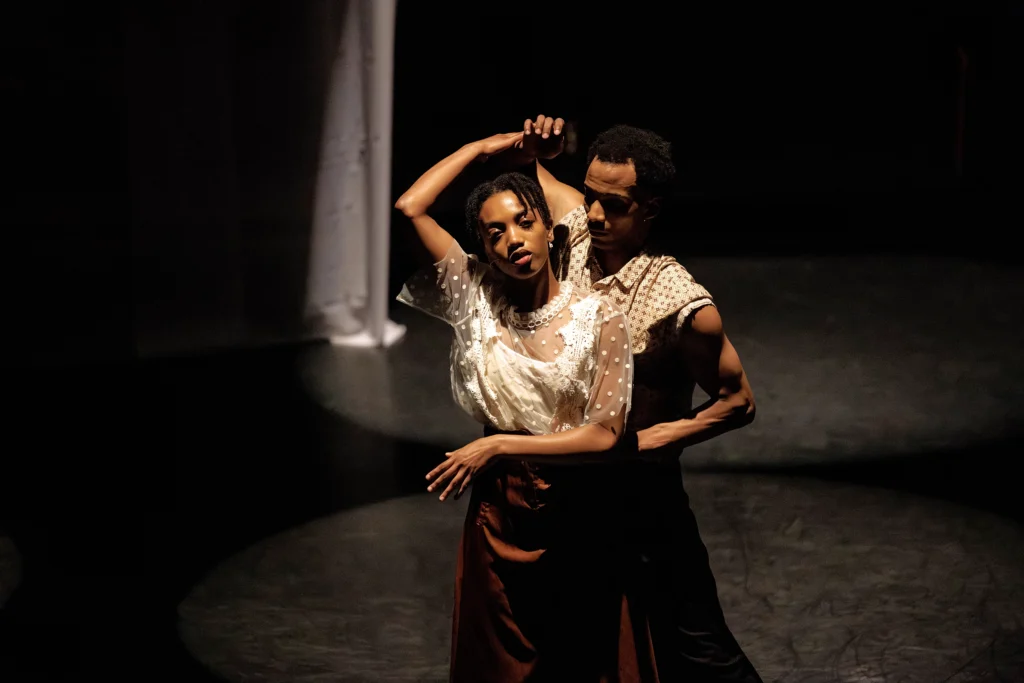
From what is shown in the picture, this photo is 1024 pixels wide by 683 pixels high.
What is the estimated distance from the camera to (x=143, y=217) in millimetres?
7438

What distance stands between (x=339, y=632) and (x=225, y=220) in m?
3.69

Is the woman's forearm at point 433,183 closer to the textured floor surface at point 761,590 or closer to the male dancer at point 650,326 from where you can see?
the male dancer at point 650,326

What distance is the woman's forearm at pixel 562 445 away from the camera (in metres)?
2.69

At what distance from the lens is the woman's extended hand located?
2.65 m

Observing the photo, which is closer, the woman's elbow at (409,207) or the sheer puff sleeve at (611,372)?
the sheer puff sleeve at (611,372)

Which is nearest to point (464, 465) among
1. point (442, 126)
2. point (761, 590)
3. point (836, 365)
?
point (761, 590)

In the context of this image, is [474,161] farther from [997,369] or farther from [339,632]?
[997,369]

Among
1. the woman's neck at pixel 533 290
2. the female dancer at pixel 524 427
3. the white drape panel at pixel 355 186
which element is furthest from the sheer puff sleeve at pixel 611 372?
the white drape panel at pixel 355 186

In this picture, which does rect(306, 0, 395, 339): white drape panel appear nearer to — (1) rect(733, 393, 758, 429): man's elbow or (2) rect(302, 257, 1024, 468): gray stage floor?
(2) rect(302, 257, 1024, 468): gray stage floor

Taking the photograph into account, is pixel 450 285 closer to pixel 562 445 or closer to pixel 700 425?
pixel 562 445

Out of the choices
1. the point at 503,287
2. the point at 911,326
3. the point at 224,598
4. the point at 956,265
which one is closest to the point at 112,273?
the point at 224,598

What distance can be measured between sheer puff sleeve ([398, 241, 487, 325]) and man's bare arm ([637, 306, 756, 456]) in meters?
0.46

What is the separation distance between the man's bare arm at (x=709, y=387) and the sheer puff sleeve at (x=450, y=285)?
0.46m

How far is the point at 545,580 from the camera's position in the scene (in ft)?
9.71
